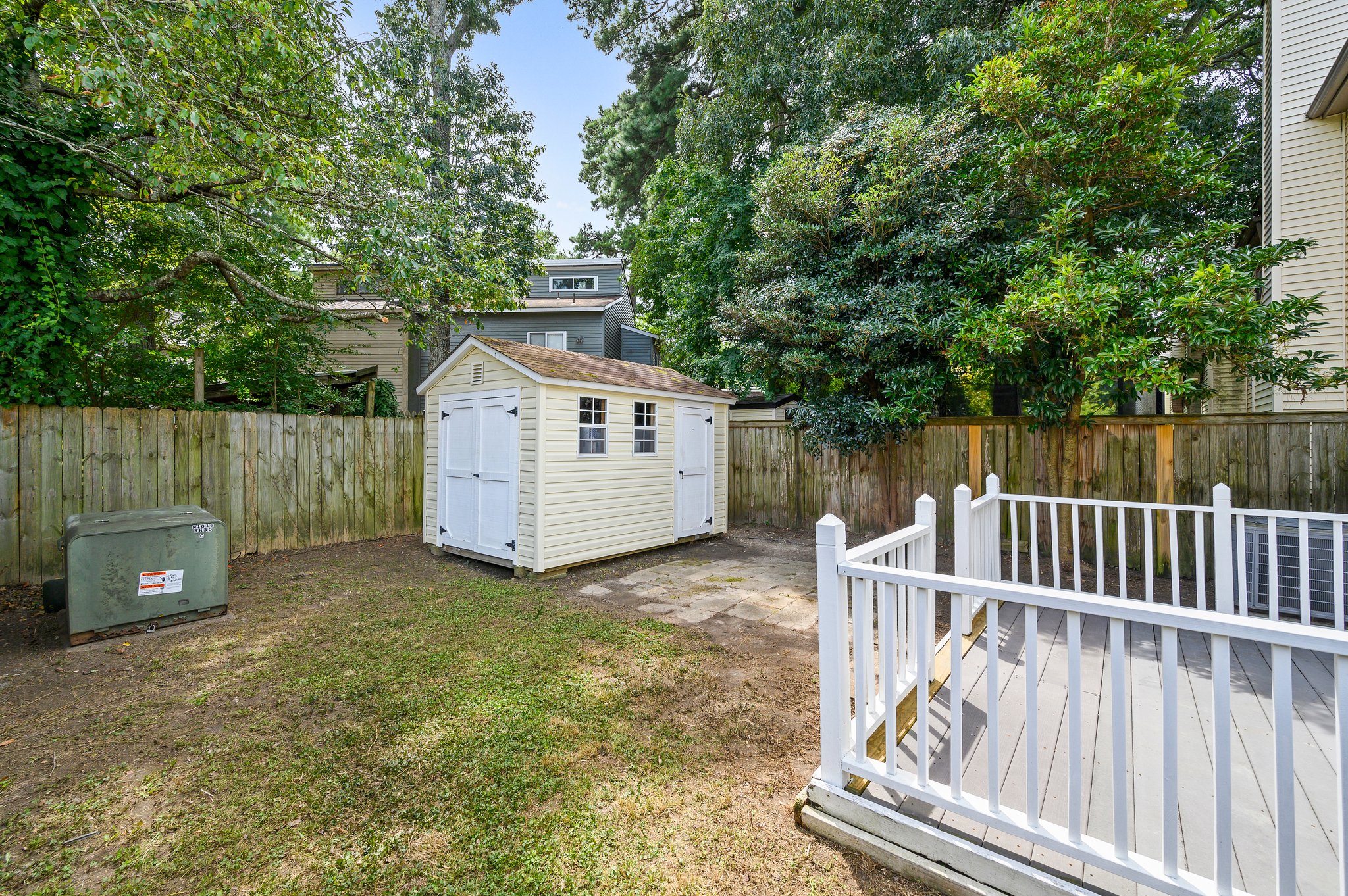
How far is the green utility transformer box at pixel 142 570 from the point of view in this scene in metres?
3.40

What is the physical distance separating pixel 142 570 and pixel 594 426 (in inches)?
141

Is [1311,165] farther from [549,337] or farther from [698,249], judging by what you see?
[549,337]

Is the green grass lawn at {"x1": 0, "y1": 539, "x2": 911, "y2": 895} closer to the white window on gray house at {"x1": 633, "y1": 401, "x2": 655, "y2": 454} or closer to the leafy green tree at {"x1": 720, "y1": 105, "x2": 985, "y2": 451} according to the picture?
the white window on gray house at {"x1": 633, "y1": 401, "x2": 655, "y2": 454}

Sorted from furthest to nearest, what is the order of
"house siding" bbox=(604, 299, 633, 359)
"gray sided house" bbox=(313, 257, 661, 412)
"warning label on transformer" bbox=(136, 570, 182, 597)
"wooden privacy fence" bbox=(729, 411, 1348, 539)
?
"house siding" bbox=(604, 299, 633, 359) → "gray sided house" bbox=(313, 257, 661, 412) → "wooden privacy fence" bbox=(729, 411, 1348, 539) → "warning label on transformer" bbox=(136, 570, 182, 597)

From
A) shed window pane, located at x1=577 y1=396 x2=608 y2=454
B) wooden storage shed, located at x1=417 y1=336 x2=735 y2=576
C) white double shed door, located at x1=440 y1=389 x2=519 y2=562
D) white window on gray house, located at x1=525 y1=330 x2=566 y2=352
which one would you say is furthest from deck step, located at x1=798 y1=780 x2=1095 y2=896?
white window on gray house, located at x1=525 y1=330 x2=566 y2=352

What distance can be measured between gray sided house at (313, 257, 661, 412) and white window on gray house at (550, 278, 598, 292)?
0.06ft

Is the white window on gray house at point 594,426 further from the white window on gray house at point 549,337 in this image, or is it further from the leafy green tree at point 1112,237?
the white window on gray house at point 549,337

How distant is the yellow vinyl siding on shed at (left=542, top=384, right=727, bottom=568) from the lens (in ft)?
17.2

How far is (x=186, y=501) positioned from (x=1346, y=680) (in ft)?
24.5

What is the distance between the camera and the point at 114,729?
2.55 metres

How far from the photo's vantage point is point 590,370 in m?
5.90

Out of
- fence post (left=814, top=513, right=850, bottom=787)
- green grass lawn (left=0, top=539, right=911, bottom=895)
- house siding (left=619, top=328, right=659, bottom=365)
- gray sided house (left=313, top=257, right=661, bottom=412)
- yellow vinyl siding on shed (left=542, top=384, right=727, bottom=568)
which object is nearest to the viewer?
green grass lawn (left=0, top=539, right=911, bottom=895)

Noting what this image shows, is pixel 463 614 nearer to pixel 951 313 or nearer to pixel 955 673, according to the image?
pixel 955 673

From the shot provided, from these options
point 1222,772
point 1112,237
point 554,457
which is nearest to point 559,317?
point 554,457
